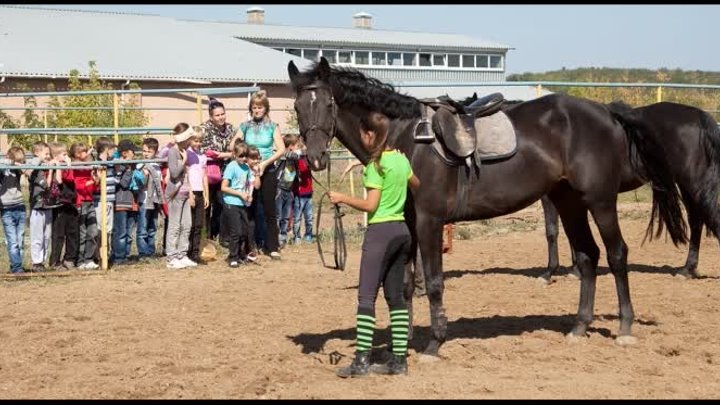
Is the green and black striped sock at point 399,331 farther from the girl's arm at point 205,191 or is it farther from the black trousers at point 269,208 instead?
the black trousers at point 269,208

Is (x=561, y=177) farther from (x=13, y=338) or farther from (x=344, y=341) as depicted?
(x=13, y=338)

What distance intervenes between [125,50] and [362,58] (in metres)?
22.0

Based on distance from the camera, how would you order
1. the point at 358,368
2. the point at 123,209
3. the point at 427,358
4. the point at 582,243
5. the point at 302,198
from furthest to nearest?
the point at 302,198 < the point at 123,209 < the point at 582,243 < the point at 427,358 < the point at 358,368

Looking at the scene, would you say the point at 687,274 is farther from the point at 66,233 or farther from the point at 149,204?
the point at 66,233

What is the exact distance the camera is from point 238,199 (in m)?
12.9

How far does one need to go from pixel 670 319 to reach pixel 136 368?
482 cm

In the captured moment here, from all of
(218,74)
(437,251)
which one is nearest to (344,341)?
(437,251)

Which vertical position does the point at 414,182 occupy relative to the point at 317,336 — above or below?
above

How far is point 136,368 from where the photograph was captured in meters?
7.34

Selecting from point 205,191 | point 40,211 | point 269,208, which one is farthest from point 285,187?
point 40,211

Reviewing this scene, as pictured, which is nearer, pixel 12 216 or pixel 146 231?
pixel 12 216

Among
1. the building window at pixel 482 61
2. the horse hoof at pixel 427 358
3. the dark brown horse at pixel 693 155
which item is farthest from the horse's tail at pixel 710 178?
the building window at pixel 482 61

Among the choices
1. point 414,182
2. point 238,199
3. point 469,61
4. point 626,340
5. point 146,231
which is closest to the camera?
point 414,182

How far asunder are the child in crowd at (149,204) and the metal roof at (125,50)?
17944mm
